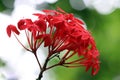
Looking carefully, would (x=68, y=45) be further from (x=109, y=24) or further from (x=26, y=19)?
(x=109, y=24)

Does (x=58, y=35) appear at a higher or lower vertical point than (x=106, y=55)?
higher

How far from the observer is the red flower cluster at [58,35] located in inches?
83.9

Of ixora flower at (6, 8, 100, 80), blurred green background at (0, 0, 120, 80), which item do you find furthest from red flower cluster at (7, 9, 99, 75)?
blurred green background at (0, 0, 120, 80)

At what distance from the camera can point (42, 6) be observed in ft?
35.2

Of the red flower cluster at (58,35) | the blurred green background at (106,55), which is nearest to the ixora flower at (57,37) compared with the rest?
the red flower cluster at (58,35)

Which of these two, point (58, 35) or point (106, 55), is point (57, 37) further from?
point (106, 55)

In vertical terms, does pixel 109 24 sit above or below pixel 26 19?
below

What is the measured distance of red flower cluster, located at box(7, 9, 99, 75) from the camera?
213 centimetres

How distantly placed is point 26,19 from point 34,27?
0.12m

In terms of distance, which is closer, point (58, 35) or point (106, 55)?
point (58, 35)

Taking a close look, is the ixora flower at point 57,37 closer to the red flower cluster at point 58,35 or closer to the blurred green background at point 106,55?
the red flower cluster at point 58,35

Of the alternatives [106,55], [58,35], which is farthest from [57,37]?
[106,55]

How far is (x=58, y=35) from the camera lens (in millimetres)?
2135

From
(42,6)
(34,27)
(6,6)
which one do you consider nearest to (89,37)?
(34,27)
